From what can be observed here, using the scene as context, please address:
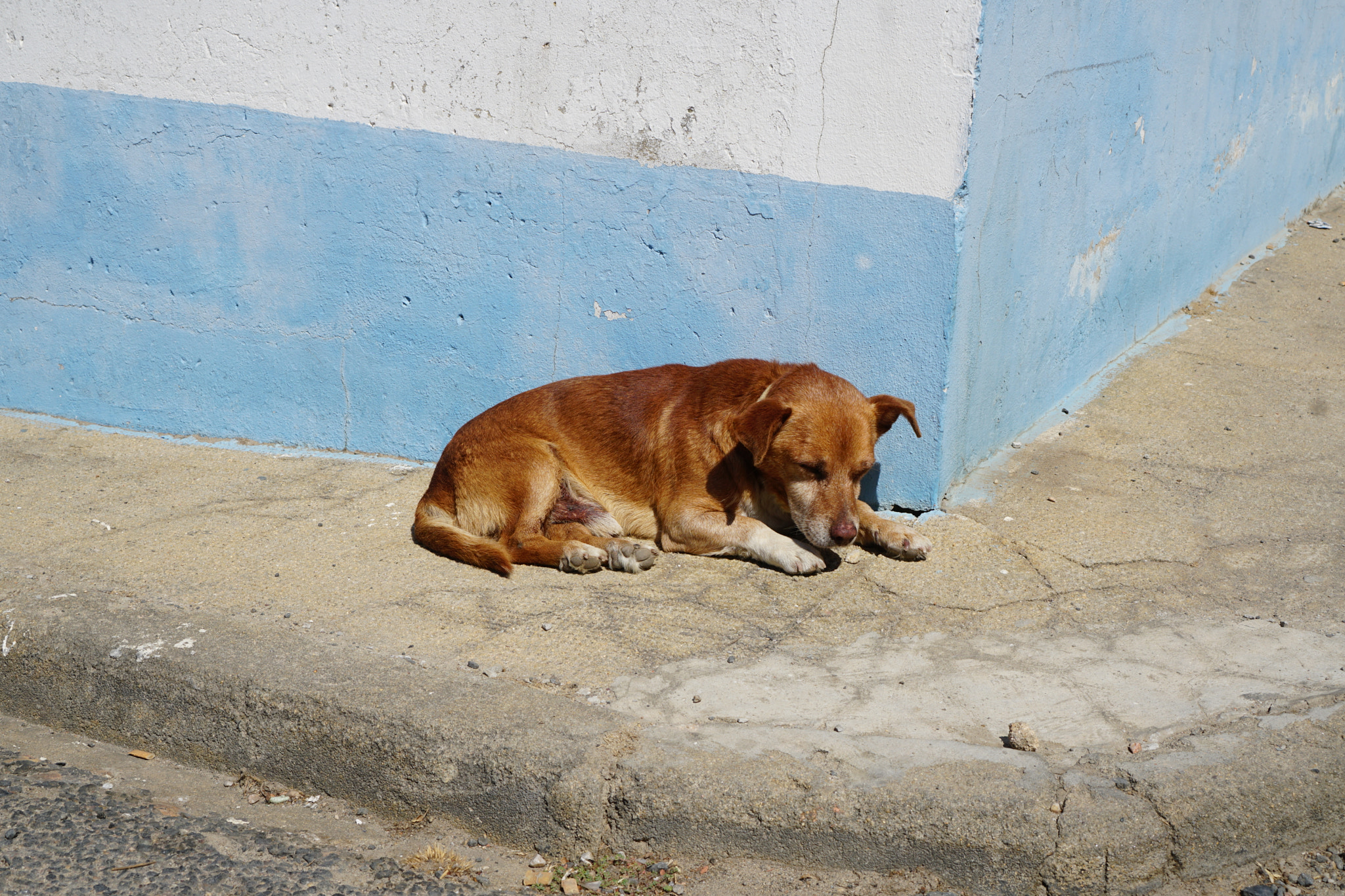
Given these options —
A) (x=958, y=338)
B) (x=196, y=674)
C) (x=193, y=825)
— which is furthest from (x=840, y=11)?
(x=193, y=825)

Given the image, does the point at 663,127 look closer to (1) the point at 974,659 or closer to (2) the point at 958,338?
(2) the point at 958,338

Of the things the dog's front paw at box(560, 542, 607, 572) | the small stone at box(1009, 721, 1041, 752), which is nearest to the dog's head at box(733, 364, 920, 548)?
the dog's front paw at box(560, 542, 607, 572)

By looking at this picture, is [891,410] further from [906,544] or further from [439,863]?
[439,863]

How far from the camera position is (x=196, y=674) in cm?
341

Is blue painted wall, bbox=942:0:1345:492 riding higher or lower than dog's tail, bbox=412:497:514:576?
higher

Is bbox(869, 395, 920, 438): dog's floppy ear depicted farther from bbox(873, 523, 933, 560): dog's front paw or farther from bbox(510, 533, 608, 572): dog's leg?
bbox(510, 533, 608, 572): dog's leg

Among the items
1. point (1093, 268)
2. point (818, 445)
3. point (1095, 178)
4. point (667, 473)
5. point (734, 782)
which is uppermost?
point (1095, 178)

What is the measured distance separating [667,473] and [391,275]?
178 cm

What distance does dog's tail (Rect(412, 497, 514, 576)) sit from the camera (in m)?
4.19

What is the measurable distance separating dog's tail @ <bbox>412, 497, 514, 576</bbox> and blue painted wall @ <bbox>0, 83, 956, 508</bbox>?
866 mm

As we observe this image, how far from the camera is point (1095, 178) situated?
5273 millimetres

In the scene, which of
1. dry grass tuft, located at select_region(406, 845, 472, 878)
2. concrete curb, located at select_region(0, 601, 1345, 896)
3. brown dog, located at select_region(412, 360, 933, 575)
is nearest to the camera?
concrete curb, located at select_region(0, 601, 1345, 896)

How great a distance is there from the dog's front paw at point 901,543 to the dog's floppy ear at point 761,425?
1.91 feet

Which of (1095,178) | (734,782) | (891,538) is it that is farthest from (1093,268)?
(734,782)
